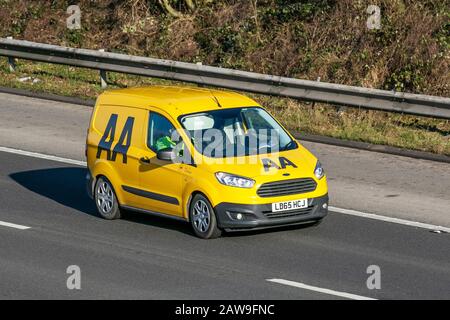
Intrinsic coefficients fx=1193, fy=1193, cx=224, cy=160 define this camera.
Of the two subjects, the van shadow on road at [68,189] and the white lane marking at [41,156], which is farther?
the white lane marking at [41,156]

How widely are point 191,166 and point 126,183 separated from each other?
120cm

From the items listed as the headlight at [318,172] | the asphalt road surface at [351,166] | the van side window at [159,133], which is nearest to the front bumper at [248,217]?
the headlight at [318,172]

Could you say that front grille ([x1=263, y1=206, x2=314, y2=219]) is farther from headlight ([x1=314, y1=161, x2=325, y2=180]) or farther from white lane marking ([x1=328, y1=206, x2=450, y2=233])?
white lane marking ([x1=328, y1=206, x2=450, y2=233])

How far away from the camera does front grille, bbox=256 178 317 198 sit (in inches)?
551

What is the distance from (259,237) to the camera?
14422 millimetres

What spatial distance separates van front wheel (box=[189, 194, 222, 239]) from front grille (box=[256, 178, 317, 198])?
0.64 metres

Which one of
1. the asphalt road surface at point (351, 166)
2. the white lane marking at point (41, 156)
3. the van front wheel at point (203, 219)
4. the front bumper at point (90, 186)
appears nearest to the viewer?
the van front wheel at point (203, 219)

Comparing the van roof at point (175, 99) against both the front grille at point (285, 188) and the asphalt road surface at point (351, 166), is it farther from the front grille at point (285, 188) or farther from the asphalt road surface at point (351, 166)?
the asphalt road surface at point (351, 166)

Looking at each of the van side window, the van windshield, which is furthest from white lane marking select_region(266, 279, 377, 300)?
the van side window

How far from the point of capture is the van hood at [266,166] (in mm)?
14094

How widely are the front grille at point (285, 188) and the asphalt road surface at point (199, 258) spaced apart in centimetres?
59

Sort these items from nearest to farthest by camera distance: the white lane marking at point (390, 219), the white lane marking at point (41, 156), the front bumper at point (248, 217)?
the front bumper at point (248, 217), the white lane marking at point (390, 219), the white lane marking at point (41, 156)

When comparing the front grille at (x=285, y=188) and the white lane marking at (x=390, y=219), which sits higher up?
the front grille at (x=285, y=188)

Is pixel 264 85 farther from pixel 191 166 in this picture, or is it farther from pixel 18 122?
pixel 191 166
